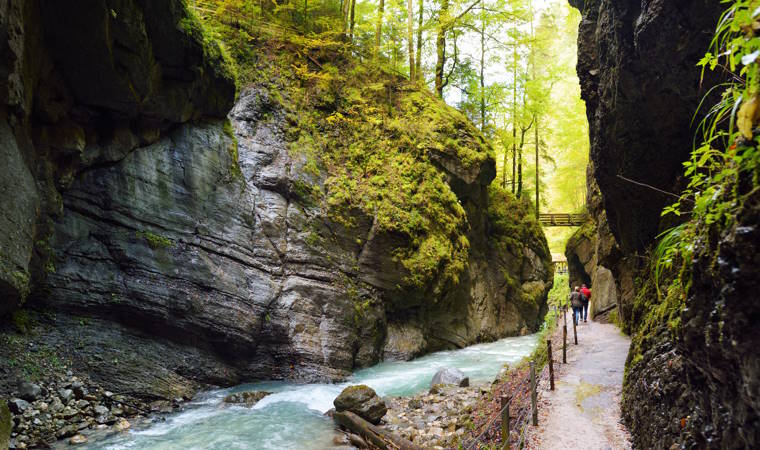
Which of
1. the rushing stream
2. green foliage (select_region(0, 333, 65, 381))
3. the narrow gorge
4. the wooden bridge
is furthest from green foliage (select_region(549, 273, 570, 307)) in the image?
green foliage (select_region(0, 333, 65, 381))

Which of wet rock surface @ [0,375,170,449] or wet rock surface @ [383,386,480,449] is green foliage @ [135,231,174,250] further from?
wet rock surface @ [383,386,480,449]

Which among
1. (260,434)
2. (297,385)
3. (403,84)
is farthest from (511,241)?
(260,434)

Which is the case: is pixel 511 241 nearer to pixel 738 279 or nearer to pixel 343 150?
pixel 343 150

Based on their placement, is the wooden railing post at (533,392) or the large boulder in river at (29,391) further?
the large boulder in river at (29,391)

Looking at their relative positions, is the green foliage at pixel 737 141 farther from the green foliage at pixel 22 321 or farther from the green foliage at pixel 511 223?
the green foliage at pixel 511 223

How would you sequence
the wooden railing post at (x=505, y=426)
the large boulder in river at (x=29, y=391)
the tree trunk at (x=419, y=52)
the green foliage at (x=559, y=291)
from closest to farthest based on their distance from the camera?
1. the wooden railing post at (x=505, y=426)
2. the large boulder in river at (x=29, y=391)
3. the tree trunk at (x=419, y=52)
4. the green foliage at (x=559, y=291)

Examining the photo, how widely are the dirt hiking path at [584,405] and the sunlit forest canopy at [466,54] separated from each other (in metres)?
11.2

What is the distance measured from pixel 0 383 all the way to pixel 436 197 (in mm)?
13433

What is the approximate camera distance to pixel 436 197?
661 inches

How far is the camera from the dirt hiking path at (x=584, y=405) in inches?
251

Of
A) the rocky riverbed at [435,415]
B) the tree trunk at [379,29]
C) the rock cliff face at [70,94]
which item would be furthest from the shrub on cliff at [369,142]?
the rock cliff face at [70,94]

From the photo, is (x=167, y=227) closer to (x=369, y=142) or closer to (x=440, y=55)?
(x=369, y=142)

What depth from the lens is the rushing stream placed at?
25.3 feet

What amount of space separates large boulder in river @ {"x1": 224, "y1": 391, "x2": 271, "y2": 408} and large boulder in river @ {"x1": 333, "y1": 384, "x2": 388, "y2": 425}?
2249 millimetres
